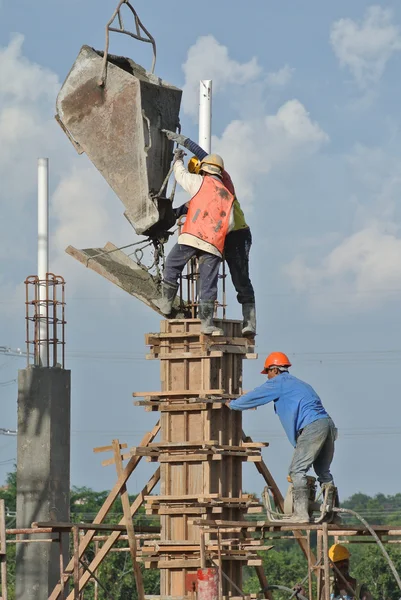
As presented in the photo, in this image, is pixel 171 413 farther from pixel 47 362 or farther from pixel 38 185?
pixel 38 185

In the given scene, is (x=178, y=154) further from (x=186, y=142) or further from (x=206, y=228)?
(x=206, y=228)

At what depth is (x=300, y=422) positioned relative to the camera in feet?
47.2

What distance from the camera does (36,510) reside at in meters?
27.1

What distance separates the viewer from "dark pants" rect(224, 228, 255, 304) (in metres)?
16.9

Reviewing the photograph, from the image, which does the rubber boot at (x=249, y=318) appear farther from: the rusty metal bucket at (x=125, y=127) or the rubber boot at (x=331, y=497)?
the rubber boot at (x=331, y=497)

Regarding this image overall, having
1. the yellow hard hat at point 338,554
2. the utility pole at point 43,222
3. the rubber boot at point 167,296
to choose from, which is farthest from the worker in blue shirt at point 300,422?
the utility pole at point 43,222

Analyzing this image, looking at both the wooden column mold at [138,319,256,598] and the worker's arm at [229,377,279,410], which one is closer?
the worker's arm at [229,377,279,410]

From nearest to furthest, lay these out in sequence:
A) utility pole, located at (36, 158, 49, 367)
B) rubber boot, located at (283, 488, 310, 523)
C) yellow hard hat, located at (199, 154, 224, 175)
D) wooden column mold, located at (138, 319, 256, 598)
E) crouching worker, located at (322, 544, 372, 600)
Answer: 1. rubber boot, located at (283, 488, 310, 523)
2. crouching worker, located at (322, 544, 372, 600)
3. wooden column mold, located at (138, 319, 256, 598)
4. yellow hard hat, located at (199, 154, 224, 175)
5. utility pole, located at (36, 158, 49, 367)

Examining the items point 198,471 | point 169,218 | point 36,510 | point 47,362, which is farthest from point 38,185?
point 198,471

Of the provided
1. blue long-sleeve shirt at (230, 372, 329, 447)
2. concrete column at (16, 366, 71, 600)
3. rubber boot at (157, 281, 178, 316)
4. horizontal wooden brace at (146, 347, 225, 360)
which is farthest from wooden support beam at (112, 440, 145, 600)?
concrete column at (16, 366, 71, 600)

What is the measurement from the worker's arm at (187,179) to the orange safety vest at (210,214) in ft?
0.23

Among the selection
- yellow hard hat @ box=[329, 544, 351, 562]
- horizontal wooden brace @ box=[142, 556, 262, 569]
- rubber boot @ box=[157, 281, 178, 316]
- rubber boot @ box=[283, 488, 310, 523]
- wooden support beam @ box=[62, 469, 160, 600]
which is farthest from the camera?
wooden support beam @ box=[62, 469, 160, 600]

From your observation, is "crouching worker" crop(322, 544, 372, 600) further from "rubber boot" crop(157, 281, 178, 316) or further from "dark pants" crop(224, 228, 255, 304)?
"rubber boot" crop(157, 281, 178, 316)

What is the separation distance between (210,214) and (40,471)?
12.1 meters
